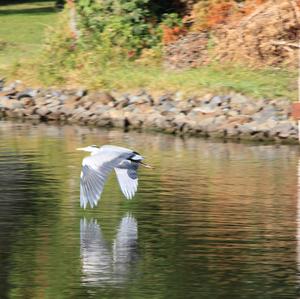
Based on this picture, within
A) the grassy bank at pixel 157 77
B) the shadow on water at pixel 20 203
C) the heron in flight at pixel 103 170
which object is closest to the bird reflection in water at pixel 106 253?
the heron in flight at pixel 103 170

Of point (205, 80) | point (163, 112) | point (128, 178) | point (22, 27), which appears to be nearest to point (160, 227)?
point (128, 178)

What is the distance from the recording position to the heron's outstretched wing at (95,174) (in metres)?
15.2

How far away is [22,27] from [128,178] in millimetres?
23101

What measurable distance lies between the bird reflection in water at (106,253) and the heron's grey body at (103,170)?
32 cm

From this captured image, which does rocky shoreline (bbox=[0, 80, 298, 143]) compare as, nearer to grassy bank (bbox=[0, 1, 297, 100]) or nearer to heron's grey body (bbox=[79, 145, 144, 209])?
grassy bank (bbox=[0, 1, 297, 100])

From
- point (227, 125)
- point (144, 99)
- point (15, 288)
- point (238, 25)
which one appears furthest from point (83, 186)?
point (238, 25)

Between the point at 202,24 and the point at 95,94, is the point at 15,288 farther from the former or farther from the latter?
the point at 202,24

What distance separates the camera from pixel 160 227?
15.8 metres

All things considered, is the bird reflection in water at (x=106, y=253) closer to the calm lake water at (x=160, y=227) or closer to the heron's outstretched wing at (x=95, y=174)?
the calm lake water at (x=160, y=227)

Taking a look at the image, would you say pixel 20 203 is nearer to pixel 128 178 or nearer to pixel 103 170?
pixel 128 178

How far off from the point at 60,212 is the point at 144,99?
1042 cm

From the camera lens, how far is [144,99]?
27.0 m

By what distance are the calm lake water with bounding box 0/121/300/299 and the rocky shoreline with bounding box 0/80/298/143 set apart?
1.16 m

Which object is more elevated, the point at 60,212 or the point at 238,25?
the point at 238,25
